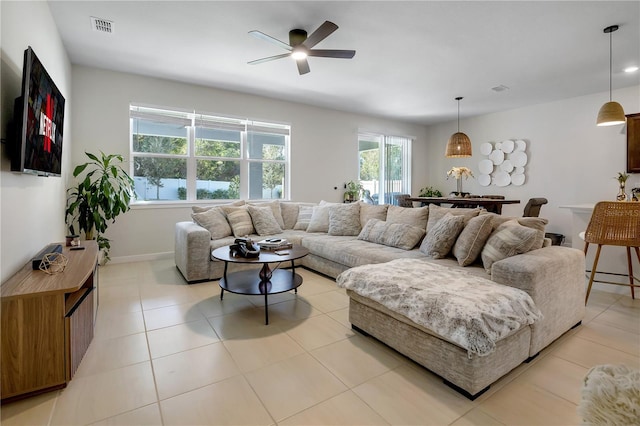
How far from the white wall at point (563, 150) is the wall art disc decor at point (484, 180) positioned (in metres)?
0.11

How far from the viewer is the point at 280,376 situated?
1819 millimetres

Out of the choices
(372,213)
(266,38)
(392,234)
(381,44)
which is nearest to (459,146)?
(372,213)

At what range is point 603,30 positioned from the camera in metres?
3.15

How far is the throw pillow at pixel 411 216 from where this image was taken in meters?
3.48

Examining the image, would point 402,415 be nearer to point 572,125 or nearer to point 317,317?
point 317,317

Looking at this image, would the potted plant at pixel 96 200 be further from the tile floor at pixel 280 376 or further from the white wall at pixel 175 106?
the tile floor at pixel 280 376

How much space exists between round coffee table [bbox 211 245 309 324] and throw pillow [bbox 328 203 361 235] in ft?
3.90

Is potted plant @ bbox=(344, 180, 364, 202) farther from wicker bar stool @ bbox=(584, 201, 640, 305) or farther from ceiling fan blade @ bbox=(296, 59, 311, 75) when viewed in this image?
wicker bar stool @ bbox=(584, 201, 640, 305)

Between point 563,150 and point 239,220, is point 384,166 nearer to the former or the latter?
point 563,150

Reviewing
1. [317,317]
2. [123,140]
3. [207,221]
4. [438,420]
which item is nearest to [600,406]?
[438,420]

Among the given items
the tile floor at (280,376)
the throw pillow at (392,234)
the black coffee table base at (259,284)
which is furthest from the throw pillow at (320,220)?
the tile floor at (280,376)

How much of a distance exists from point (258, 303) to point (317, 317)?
0.65 m

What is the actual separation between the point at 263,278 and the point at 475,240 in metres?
1.92

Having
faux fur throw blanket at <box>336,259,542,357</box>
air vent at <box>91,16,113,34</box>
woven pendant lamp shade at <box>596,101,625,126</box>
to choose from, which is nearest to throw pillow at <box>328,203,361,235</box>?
faux fur throw blanket at <box>336,259,542,357</box>
